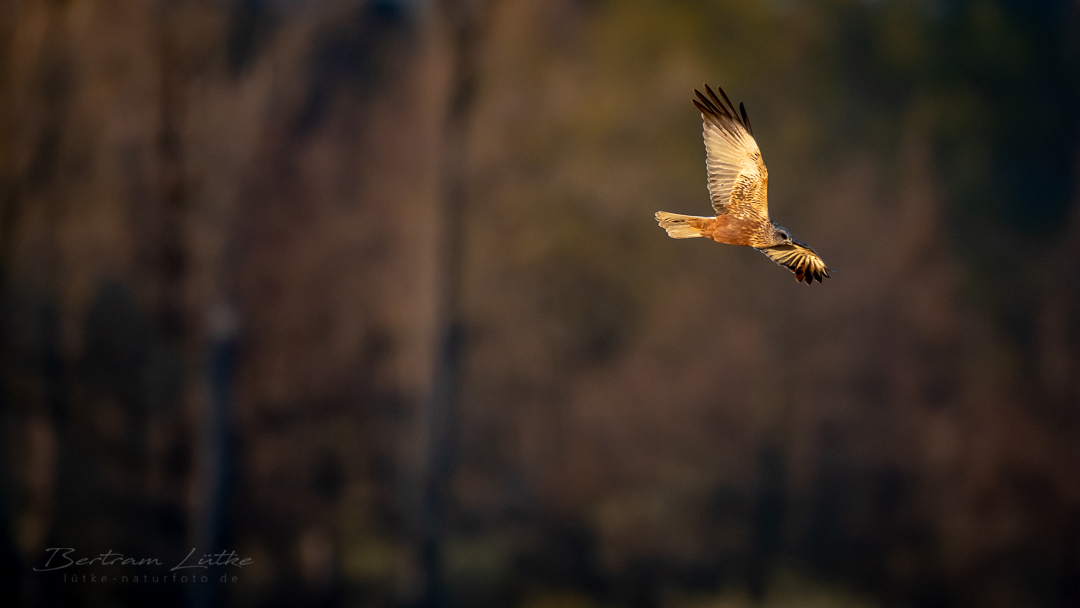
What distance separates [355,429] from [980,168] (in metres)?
2.92

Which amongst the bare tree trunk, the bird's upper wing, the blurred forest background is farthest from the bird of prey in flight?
the bare tree trunk

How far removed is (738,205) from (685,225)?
12 centimetres

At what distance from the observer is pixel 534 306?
3.74 metres

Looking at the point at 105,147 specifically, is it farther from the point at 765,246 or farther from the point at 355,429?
the point at 765,246

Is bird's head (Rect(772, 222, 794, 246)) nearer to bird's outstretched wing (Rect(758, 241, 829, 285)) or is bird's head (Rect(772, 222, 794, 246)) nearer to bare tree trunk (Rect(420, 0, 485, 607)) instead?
bird's outstretched wing (Rect(758, 241, 829, 285))

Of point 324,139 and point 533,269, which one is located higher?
point 324,139

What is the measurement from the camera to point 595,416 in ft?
12.3

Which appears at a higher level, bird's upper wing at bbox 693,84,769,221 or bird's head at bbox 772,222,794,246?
bird's upper wing at bbox 693,84,769,221

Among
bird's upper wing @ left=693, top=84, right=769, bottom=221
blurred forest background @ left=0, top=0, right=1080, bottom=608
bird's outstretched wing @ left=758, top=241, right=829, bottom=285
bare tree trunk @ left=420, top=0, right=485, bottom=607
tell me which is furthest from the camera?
bare tree trunk @ left=420, top=0, right=485, bottom=607

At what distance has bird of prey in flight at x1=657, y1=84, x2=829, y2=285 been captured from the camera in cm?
136

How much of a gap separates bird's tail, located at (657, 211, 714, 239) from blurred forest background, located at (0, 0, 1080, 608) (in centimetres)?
215

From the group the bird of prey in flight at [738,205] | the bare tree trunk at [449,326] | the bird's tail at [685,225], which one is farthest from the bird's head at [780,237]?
the bare tree trunk at [449,326]

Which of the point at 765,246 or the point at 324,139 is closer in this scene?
the point at 765,246

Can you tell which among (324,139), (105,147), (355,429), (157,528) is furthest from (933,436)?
(105,147)
